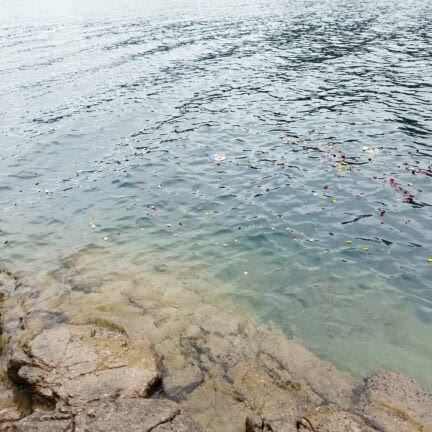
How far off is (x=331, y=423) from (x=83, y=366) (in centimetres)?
692

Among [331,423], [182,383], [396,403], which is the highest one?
[331,423]

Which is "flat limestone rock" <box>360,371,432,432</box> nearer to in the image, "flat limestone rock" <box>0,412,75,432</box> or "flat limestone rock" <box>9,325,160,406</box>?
"flat limestone rock" <box>9,325,160,406</box>

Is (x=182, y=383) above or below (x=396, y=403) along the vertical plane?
above

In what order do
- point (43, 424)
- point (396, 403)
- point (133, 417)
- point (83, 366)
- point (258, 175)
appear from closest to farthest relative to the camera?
point (43, 424) < point (133, 417) < point (396, 403) < point (83, 366) < point (258, 175)

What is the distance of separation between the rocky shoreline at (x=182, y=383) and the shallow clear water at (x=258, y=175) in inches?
48.3

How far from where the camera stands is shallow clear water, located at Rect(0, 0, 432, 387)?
1491 centimetres

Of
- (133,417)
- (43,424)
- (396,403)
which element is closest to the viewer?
(43,424)

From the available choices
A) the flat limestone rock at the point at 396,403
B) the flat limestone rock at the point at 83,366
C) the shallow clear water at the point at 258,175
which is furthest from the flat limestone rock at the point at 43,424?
the flat limestone rock at the point at 396,403

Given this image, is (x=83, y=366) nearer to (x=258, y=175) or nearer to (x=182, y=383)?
(x=182, y=383)

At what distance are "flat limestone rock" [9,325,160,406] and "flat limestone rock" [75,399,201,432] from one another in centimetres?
70

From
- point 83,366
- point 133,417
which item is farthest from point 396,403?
point 83,366

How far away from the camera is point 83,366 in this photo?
11.4m

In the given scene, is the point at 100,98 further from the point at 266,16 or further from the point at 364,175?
the point at 266,16

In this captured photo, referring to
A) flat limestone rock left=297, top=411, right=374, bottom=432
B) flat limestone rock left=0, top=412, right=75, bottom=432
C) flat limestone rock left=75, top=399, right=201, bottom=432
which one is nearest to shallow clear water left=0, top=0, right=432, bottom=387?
flat limestone rock left=297, top=411, right=374, bottom=432
